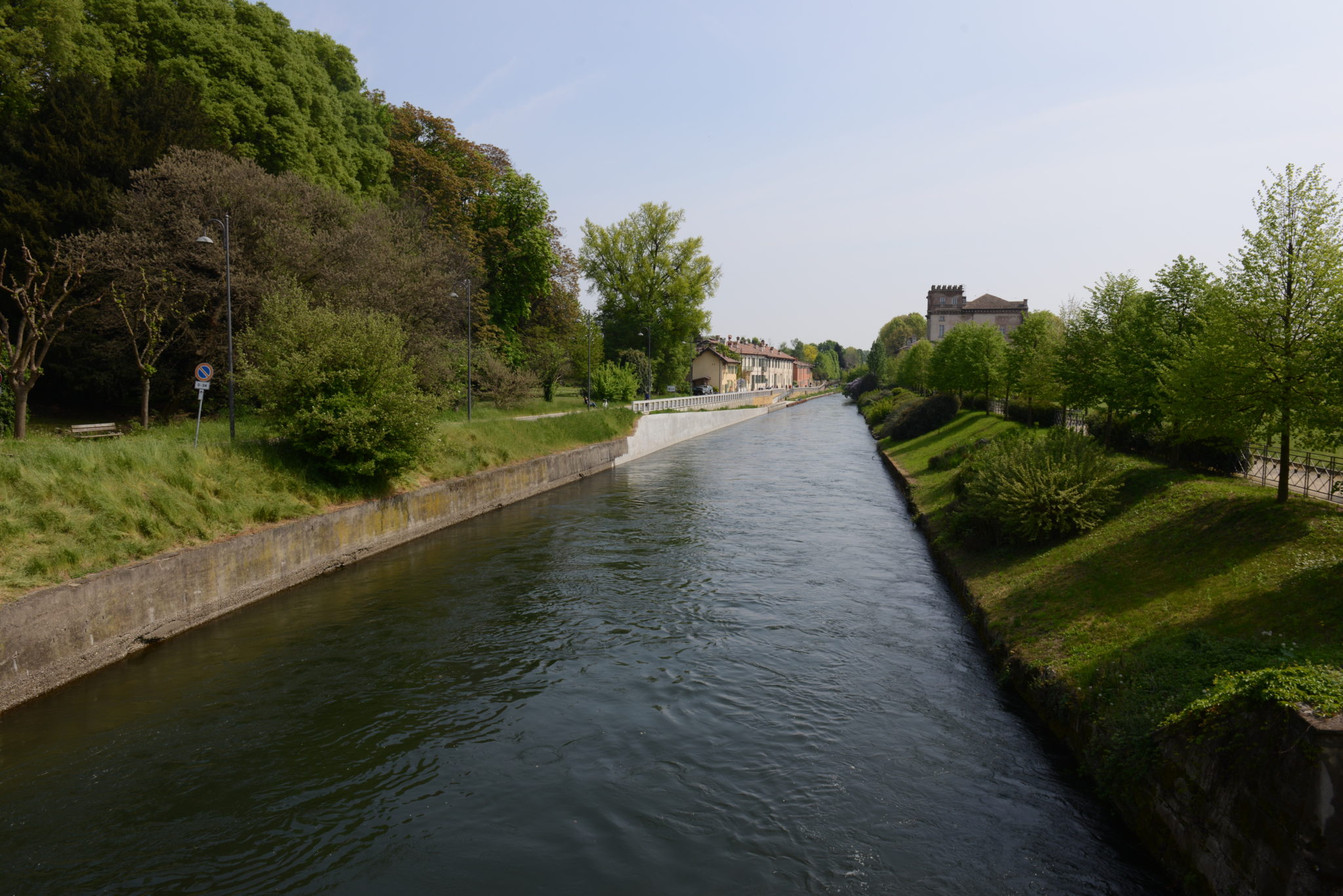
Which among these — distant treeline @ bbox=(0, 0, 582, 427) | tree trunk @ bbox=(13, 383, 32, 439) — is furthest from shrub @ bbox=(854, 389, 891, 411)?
tree trunk @ bbox=(13, 383, 32, 439)

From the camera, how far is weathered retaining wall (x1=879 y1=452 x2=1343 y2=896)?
4.95 m

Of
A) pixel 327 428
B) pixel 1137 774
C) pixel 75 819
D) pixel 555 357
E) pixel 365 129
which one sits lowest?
pixel 75 819

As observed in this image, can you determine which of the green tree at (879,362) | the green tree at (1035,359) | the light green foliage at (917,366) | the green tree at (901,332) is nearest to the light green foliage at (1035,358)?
the green tree at (1035,359)

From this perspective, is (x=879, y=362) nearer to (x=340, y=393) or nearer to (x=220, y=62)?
(x=220, y=62)

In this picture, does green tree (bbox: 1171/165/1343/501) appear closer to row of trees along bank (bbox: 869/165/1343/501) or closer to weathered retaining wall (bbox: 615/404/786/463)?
row of trees along bank (bbox: 869/165/1343/501)

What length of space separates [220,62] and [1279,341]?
118ft

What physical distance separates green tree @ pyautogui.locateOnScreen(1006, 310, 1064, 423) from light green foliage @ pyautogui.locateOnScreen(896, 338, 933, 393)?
26901 millimetres

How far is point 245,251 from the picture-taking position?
83.1 feet

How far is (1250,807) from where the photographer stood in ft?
18.0

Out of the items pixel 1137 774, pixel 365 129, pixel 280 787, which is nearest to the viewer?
pixel 1137 774

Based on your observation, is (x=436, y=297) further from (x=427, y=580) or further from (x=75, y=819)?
(x=75, y=819)

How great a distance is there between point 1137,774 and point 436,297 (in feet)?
101

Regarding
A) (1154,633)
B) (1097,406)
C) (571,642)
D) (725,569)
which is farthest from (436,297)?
(1154,633)

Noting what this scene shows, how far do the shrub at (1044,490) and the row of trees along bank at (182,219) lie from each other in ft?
47.5
